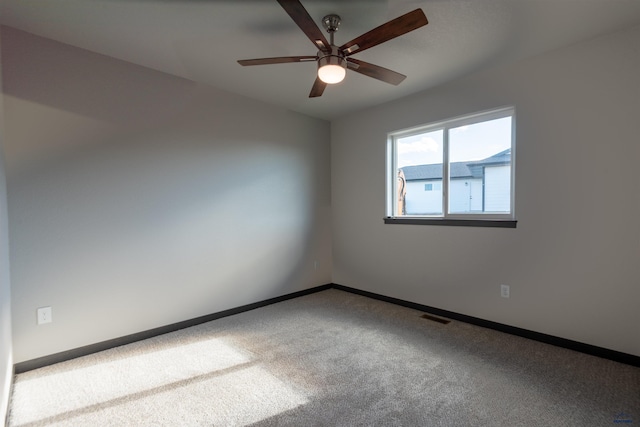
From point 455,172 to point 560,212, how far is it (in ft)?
3.29

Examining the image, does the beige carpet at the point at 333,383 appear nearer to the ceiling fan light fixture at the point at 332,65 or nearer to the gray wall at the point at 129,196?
the gray wall at the point at 129,196

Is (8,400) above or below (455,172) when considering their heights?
below

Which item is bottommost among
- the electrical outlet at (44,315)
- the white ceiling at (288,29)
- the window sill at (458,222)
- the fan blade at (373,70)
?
the electrical outlet at (44,315)

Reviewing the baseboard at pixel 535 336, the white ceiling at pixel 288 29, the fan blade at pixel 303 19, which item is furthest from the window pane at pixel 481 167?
the fan blade at pixel 303 19

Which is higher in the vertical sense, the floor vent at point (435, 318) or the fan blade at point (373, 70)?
the fan blade at point (373, 70)

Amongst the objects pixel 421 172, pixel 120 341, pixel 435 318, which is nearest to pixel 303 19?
pixel 421 172

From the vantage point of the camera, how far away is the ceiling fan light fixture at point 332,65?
1884 millimetres

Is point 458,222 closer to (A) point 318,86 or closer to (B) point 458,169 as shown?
(B) point 458,169

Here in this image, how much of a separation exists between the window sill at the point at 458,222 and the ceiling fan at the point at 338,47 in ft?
5.19

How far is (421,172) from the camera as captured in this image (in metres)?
3.55

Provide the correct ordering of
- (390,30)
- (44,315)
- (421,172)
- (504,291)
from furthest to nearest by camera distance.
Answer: (421,172) → (504,291) → (44,315) → (390,30)

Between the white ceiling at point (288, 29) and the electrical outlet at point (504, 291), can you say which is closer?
the white ceiling at point (288, 29)

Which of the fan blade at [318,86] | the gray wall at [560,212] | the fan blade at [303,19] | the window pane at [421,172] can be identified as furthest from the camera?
the window pane at [421,172]

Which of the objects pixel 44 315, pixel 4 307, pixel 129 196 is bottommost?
pixel 44 315
